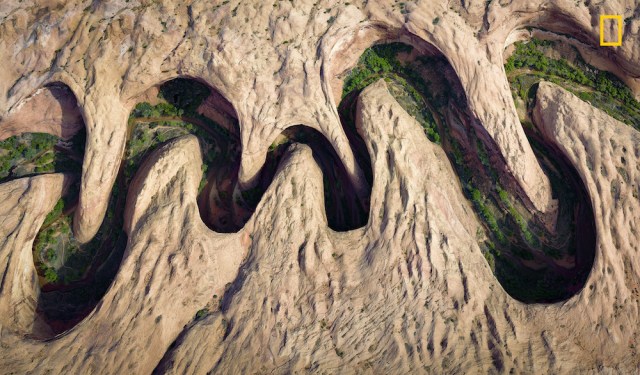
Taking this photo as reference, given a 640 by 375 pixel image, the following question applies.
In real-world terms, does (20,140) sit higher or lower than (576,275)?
higher

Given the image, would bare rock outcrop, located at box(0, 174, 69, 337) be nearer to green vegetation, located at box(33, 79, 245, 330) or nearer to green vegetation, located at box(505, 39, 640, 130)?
green vegetation, located at box(33, 79, 245, 330)

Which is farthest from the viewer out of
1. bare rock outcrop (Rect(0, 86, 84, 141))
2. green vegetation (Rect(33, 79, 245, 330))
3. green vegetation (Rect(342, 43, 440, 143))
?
green vegetation (Rect(342, 43, 440, 143))

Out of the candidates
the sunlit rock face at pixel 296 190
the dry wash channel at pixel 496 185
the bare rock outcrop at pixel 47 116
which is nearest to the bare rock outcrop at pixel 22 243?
the sunlit rock face at pixel 296 190

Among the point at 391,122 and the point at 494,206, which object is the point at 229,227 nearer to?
the point at 391,122

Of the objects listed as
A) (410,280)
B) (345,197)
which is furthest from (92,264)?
(410,280)

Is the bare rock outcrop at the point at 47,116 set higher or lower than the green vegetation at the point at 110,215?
higher

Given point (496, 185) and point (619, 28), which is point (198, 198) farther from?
point (619, 28)

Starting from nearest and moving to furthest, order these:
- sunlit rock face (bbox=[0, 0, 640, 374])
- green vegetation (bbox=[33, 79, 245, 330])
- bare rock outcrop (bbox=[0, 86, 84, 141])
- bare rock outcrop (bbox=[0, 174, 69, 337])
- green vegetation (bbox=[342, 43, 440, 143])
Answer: sunlit rock face (bbox=[0, 0, 640, 374]) → bare rock outcrop (bbox=[0, 174, 69, 337]) → green vegetation (bbox=[33, 79, 245, 330]) → bare rock outcrop (bbox=[0, 86, 84, 141]) → green vegetation (bbox=[342, 43, 440, 143])

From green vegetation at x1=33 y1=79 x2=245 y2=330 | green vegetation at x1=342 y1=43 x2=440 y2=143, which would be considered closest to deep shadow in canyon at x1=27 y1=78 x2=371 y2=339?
green vegetation at x1=33 y1=79 x2=245 y2=330

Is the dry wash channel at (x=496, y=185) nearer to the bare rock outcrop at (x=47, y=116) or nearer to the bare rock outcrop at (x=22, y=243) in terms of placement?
the bare rock outcrop at (x=47, y=116)
